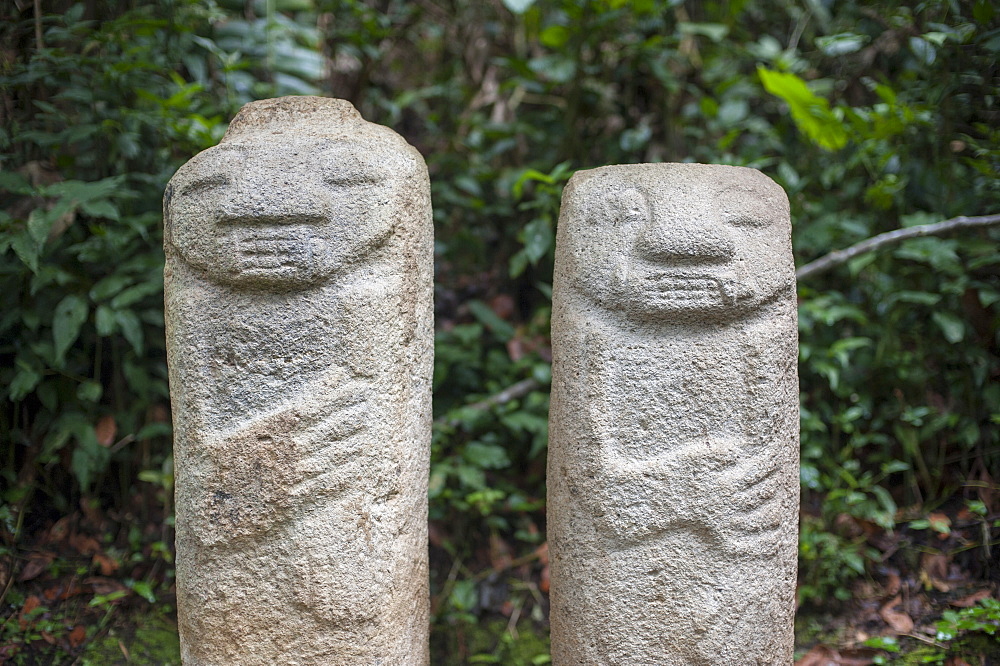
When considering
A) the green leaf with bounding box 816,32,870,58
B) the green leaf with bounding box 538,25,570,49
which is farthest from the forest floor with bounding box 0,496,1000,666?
the green leaf with bounding box 538,25,570,49

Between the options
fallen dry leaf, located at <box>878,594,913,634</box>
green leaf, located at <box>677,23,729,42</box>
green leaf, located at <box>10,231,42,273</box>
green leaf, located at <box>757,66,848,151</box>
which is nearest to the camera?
green leaf, located at <box>10,231,42,273</box>

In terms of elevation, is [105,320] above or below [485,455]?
above

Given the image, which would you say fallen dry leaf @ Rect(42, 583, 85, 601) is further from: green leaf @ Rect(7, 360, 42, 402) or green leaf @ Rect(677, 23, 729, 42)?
green leaf @ Rect(677, 23, 729, 42)

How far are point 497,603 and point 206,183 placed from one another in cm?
170

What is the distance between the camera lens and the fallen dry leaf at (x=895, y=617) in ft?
8.57

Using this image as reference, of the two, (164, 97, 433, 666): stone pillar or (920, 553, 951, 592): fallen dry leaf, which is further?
(920, 553, 951, 592): fallen dry leaf

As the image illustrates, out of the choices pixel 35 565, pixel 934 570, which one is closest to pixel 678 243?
pixel 934 570

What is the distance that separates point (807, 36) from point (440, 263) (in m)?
1.92

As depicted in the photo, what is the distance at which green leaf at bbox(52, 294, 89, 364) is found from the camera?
2492 mm

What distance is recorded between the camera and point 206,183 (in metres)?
1.94

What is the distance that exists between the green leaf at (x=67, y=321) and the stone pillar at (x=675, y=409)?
4.80 feet

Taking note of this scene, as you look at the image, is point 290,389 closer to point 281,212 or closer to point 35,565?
point 281,212

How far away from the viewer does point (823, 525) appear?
291 centimetres

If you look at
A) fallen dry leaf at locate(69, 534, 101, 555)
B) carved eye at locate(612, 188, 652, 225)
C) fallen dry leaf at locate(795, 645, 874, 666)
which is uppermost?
carved eye at locate(612, 188, 652, 225)
